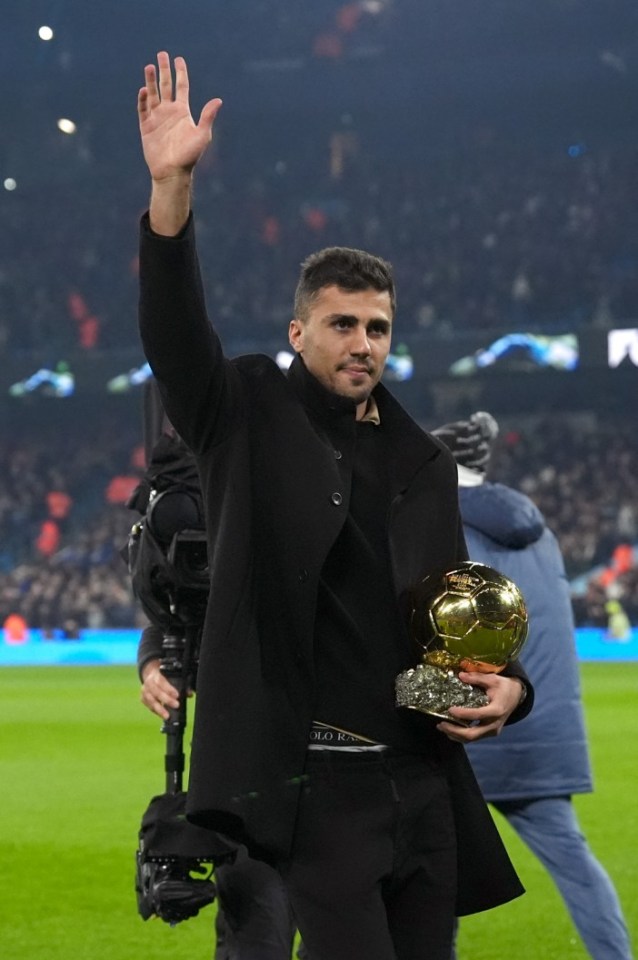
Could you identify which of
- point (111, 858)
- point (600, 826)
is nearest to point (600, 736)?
point (600, 826)

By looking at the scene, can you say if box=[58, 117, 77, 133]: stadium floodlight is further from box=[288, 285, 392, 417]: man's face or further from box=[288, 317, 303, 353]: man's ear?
box=[288, 285, 392, 417]: man's face

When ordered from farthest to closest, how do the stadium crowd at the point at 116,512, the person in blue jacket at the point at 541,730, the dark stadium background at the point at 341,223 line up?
1. the dark stadium background at the point at 341,223
2. the stadium crowd at the point at 116,512
3. the person in blue jacket at the point at 541,730

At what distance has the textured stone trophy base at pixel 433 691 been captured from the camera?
9.01ft

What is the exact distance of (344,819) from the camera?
2.77 meters

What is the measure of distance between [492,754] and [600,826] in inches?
171

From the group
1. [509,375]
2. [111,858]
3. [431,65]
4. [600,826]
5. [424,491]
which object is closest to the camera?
[424,491]

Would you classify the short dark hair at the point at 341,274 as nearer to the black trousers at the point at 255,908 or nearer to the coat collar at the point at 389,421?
the coat collar at the point at 389,421

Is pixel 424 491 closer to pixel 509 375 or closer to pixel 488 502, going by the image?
pixel 488 502

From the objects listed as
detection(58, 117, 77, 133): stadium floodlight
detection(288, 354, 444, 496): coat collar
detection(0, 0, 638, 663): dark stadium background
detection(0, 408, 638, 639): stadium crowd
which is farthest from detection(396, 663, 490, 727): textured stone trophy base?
detection(58, 117, 77, 133): stadium floodlight

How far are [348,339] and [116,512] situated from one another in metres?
34.9

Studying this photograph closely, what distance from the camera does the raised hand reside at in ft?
8.84

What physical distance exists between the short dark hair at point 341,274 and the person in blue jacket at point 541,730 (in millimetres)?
1928

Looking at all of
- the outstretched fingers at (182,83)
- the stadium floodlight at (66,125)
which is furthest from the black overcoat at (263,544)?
the stadium floodlight at (66,125)

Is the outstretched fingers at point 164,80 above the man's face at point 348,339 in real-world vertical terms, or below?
above
